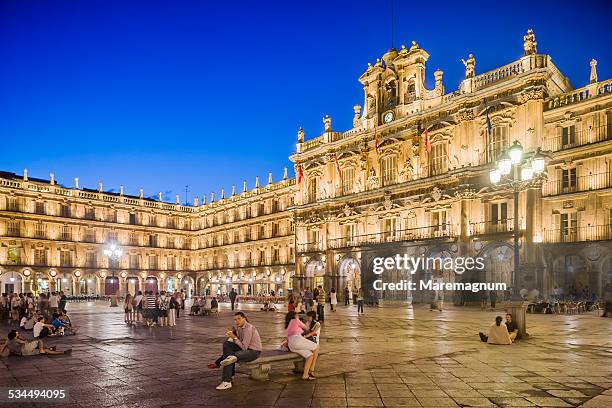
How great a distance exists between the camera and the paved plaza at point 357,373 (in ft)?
27.1

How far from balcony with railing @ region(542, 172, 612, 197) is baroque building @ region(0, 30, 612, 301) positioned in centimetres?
7

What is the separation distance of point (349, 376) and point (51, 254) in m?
62.1

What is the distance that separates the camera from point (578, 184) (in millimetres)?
31453

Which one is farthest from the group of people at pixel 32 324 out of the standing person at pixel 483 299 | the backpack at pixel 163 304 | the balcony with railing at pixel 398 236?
the balcony with railing at pixel 398 236

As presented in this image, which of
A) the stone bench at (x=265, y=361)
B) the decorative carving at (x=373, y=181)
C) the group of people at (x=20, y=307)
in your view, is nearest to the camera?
the stone bench at (x=265, y=361)

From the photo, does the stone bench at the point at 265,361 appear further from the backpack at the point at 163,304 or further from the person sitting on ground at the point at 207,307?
the person sitting on ground at the point at 207,307

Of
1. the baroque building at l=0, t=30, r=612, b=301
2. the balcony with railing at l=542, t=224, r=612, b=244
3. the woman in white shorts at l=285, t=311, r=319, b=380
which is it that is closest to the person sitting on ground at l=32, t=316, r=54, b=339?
the woman in white shorts at l=285, t=311, r=319, b=380

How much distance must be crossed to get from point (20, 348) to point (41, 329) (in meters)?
3.86

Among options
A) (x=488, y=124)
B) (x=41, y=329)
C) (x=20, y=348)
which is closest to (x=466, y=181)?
(x=488, y=124)

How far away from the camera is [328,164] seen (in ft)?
157

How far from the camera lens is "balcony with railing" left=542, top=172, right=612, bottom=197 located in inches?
1185

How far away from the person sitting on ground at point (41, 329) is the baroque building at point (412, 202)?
14396mm

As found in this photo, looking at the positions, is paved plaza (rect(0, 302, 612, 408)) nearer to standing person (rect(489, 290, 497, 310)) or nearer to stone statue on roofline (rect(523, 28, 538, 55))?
standing person (rect(489, 290, 497, 310))

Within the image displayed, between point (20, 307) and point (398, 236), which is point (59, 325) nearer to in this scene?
point (20, 307)
